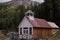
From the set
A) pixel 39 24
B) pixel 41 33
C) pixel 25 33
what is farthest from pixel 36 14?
pixel 25 33

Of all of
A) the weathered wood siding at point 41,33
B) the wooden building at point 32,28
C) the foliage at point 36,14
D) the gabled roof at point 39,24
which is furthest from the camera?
the foliage at point 36,14

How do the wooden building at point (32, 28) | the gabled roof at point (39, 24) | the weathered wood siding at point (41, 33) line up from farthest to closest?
the gabled roof at point (39, 24), the weathered wood siding at point (41, 33), the wooden building at point (32, 28)

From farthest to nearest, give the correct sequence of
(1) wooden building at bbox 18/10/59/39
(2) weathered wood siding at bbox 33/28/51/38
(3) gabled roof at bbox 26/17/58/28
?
(3) gabled roof at bbox 26/17/58/28, (2) weathered wood siding at bbox 33/28/51/38, (1) wooden building at bbox 18/10/59/39

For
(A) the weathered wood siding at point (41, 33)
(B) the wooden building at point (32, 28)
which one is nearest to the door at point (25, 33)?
(B) the wooden building at point (32, 28)

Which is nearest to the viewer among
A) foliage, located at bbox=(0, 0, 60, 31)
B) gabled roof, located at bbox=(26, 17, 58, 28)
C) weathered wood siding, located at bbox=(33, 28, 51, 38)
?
weathered wood siding, located at bbox=(33, 28, 51, 38)

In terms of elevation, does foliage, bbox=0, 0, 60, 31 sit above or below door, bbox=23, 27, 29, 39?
above

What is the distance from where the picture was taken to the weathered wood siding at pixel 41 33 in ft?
94.6

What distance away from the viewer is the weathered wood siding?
2885 centimetres

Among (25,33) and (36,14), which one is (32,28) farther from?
(36,14)

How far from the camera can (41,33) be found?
29406 mm

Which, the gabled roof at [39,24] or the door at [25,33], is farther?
the gabled roof at [39,24]

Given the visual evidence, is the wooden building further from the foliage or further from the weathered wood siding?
the foliage

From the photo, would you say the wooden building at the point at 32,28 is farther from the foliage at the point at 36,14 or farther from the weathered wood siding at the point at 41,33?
the foliage at the point at 36,14

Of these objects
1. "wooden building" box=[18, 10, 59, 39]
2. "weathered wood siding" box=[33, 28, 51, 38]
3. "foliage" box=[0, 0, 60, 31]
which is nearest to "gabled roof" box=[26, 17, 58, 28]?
"wooden building" box=[18, 10, 59, 39]
